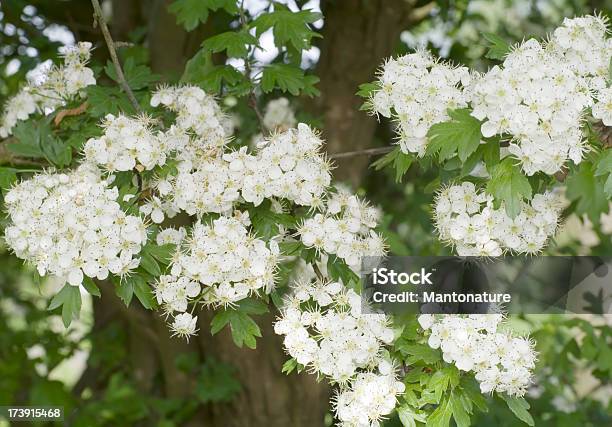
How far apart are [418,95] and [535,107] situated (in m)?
0.33

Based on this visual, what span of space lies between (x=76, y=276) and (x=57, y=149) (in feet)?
1.93

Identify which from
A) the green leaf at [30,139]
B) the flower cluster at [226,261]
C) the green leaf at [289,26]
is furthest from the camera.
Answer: the green leaf at [289,26]

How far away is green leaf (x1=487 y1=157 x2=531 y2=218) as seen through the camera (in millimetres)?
1905

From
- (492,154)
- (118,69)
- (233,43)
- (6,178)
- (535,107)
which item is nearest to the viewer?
(535,107)

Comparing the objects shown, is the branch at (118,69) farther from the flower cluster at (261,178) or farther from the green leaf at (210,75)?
the flower cluster at (261,178)

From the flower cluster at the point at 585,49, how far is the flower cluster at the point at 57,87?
147 centimetres

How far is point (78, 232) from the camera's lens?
2010 millimetres

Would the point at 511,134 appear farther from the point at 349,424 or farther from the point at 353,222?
the point at 349,424

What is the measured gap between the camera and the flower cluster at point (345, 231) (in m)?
2.19

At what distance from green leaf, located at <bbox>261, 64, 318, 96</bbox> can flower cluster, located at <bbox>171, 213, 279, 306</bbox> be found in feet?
2.20

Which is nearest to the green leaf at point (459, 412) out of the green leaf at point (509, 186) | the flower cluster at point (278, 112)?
the green leaf at point (509, 186)

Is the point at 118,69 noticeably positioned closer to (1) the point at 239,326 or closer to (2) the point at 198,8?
(2) the point at 198,8

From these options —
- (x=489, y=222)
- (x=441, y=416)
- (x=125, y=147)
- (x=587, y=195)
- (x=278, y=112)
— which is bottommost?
(x=441, y=416)

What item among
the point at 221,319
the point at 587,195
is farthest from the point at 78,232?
the point at 587,195
